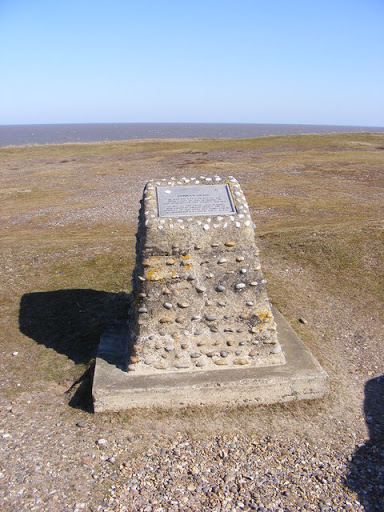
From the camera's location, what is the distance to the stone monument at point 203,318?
6.11 metres

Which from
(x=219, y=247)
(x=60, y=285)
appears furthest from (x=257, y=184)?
(x=219, y=247)

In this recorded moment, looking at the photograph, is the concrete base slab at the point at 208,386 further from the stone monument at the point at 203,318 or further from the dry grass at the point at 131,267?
the dry grass at the point at 131,267

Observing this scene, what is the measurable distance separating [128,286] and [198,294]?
3805mm

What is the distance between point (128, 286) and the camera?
9898 mm

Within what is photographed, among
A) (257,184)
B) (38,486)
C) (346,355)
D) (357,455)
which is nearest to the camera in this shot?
(38,486)

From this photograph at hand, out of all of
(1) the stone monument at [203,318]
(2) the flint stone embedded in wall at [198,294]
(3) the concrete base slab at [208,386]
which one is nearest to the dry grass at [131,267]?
(3) the concrete base slab at [208,386]

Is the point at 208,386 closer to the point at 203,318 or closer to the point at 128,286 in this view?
the point at 203,318

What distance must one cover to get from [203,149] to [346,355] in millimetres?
31523

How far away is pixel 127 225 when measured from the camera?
15352 millimetres

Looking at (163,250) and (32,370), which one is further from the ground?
(163,250)

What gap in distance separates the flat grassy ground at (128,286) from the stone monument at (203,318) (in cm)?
37

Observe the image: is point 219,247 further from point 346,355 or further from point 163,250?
point 346,355

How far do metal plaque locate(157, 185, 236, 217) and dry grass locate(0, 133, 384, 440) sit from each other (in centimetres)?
269

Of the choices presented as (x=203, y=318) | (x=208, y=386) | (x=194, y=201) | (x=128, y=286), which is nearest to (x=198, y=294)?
(x=203, y=318)
